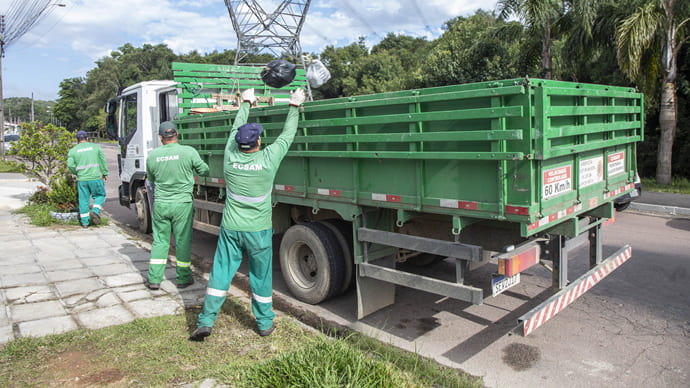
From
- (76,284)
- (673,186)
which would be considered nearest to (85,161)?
(76,284)

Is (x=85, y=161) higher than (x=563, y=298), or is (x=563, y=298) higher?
(x=85, y=161)

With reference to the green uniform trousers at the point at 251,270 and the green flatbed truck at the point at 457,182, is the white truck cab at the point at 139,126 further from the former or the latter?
the green uniform trousers at the point at 251,270

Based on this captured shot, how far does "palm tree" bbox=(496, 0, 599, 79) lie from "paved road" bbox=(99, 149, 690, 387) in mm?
8358

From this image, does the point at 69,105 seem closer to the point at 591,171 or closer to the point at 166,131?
the point at 166,131

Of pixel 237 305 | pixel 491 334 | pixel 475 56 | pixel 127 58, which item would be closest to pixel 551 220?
pixel 491 334

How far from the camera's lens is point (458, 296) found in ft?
12.7

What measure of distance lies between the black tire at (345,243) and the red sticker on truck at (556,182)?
6.84 ft

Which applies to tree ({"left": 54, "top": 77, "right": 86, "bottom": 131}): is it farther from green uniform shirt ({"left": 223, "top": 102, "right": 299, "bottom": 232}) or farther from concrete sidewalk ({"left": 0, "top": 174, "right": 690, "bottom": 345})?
green uniform shirt ({"left": 223, "top": 102, "right": 299, "bottom": 232})

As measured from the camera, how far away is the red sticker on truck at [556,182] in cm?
361

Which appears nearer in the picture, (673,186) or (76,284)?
(76,284)

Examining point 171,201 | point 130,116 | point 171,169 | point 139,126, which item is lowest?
point 171,201

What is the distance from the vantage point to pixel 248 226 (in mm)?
4266

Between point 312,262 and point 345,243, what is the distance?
1.75ft

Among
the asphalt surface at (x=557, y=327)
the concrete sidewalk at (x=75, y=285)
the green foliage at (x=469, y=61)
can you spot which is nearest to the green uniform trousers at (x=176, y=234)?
the concrete sidewalk at (x=75, y=285)
